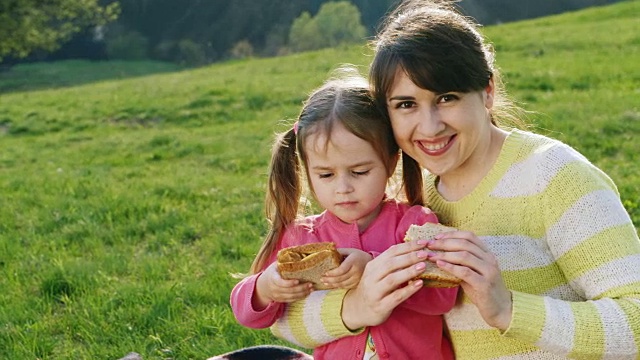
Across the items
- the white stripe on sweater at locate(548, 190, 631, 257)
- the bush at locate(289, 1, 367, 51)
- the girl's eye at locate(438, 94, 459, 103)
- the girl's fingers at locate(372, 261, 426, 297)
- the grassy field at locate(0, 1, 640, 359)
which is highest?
the girl's eye at locate(438, 94, 459, 103)

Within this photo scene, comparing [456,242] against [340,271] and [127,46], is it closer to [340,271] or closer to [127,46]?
[340,271]

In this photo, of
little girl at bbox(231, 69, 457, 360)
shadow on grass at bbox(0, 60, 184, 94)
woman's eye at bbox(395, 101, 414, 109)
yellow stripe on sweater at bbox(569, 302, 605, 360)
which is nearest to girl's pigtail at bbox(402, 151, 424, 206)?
little girl at bbox(231, 69, 457, 360)

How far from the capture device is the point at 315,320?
289 cm

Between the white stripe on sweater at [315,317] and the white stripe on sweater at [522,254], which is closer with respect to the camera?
the white stripe on sweater at [522,254]

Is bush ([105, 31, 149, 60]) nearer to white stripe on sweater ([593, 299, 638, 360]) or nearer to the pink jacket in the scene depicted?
the pink jacket

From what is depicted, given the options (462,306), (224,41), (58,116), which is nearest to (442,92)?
(462,306)

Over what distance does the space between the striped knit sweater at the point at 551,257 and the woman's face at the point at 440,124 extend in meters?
0.12

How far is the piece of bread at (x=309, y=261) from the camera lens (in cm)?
258

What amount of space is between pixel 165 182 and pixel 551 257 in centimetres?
684

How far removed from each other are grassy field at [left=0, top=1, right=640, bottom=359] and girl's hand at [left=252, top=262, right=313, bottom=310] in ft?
4.50

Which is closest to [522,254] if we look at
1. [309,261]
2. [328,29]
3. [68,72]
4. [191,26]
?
[309,261]

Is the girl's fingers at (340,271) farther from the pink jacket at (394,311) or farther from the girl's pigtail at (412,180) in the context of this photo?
the girl's pigtail at (412,180)

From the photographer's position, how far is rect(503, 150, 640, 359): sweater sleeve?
93.4 inches

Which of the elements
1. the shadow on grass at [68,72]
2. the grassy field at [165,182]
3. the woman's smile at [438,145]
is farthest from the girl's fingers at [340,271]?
the shadow on grass at [68,72]
